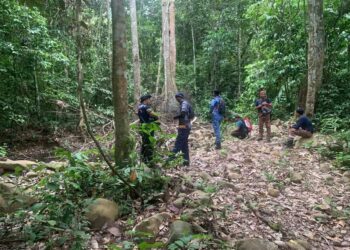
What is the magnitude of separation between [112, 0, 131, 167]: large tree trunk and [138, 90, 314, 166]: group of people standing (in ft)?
1.00

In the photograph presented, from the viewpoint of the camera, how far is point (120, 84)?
4.90 meters

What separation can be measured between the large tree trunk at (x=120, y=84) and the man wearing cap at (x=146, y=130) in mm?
294

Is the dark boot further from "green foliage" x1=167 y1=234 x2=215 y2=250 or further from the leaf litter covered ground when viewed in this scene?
"green foliage" x1=167 y1=234 x2=215 y2=250

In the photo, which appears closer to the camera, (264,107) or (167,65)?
(264,107)

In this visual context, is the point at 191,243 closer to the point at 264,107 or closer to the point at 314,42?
the point at 264,107

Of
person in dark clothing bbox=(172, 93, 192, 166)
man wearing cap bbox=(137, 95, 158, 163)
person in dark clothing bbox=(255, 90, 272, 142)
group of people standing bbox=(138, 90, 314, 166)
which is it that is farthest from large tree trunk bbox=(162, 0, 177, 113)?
man wearing cap bbox=(137, 95, 158, 163)

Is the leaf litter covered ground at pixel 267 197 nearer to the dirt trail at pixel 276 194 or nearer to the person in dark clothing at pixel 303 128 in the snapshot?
the dirt trail at pixel 276 194

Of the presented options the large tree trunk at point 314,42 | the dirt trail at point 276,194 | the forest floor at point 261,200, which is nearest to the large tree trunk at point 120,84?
the forest floor at point 261,200

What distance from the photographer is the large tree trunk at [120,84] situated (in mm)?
4812

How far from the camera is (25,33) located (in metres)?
10.4

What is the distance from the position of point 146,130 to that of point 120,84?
2.48ft

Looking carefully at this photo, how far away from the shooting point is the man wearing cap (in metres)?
5.00

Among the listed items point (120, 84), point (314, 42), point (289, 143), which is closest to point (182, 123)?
point (120, 84)

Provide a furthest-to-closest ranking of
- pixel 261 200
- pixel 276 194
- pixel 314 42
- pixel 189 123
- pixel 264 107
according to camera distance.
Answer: pixel 314 42
pixel 264 107
pixel 189 123
pixel 276 194
pixel 261 200
